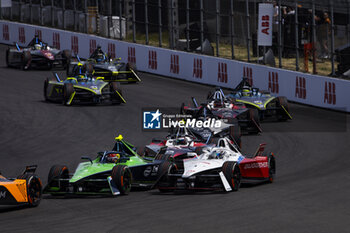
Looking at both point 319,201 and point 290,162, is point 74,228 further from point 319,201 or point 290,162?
point 290,162

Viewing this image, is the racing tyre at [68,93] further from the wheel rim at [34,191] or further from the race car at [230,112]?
the wheel rim at [34,191]

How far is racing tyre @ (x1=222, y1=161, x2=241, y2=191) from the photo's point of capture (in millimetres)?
16750

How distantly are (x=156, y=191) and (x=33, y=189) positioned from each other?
299cm

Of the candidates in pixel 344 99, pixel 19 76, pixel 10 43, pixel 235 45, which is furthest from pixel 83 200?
pixel 10 43

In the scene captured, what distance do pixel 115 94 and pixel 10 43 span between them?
21.6 meters

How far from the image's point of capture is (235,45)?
36.6m

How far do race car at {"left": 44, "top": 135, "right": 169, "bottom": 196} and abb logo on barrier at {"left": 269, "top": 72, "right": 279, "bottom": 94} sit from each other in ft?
52.8

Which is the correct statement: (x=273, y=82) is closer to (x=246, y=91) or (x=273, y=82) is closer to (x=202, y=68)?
(x=246, y=91)

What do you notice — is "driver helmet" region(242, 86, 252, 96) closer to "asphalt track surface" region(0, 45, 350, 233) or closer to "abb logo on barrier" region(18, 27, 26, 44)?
"asphalt track surface" region(0, 45, 350, 233)

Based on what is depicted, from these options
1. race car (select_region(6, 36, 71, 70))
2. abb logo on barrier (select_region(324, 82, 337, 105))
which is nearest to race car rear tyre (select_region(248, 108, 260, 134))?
abb logo on barrier (select_region(324, 82, 337, 105))

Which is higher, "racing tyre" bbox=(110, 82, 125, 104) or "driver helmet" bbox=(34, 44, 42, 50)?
"driver helmet" bbox=(34, 44, 42, 50)

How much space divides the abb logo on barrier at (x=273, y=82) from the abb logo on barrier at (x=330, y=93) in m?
2.89

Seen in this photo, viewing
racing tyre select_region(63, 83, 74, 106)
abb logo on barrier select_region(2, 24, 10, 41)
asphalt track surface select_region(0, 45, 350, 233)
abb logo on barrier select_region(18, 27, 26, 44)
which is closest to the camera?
asphalt track surface select_region(0, 45, 350, 233)

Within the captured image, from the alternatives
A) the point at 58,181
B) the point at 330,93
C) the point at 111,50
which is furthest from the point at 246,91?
the point at 111,50
